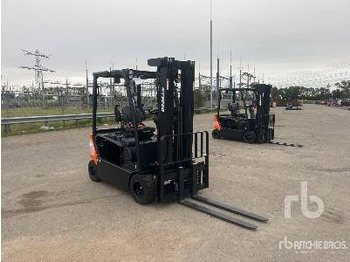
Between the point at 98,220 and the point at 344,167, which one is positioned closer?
the point at 98,220

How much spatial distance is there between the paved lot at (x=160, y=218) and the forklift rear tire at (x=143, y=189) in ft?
0.47

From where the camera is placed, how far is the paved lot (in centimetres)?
417

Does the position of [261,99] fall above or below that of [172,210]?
above

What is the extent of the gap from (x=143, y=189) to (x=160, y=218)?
69 centimetres

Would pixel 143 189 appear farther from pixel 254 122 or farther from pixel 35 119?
pixel 35 119

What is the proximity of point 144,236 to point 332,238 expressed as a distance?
256 centimetres

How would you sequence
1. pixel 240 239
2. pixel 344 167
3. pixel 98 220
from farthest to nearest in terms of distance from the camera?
pixel 344 167 → pixel 98 220 → pixel 240 239

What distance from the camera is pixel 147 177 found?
5.73m

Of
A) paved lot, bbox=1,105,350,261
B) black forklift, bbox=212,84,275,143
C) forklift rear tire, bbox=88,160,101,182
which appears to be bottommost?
paved lot, bbox=1,105,350,261

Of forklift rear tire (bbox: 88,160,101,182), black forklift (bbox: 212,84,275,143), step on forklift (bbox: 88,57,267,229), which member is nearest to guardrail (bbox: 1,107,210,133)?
black forklift (bbox: 212,84,275,143)

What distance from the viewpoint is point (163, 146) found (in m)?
5.89

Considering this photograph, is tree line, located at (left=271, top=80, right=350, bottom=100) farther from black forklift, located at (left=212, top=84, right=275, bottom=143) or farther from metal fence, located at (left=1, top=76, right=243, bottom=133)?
black forklift, located at (left=212, top=84, right=275, bottom=143)

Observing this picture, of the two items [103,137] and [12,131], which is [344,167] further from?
[12,131]

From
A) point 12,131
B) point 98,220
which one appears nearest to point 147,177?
point 98,220
